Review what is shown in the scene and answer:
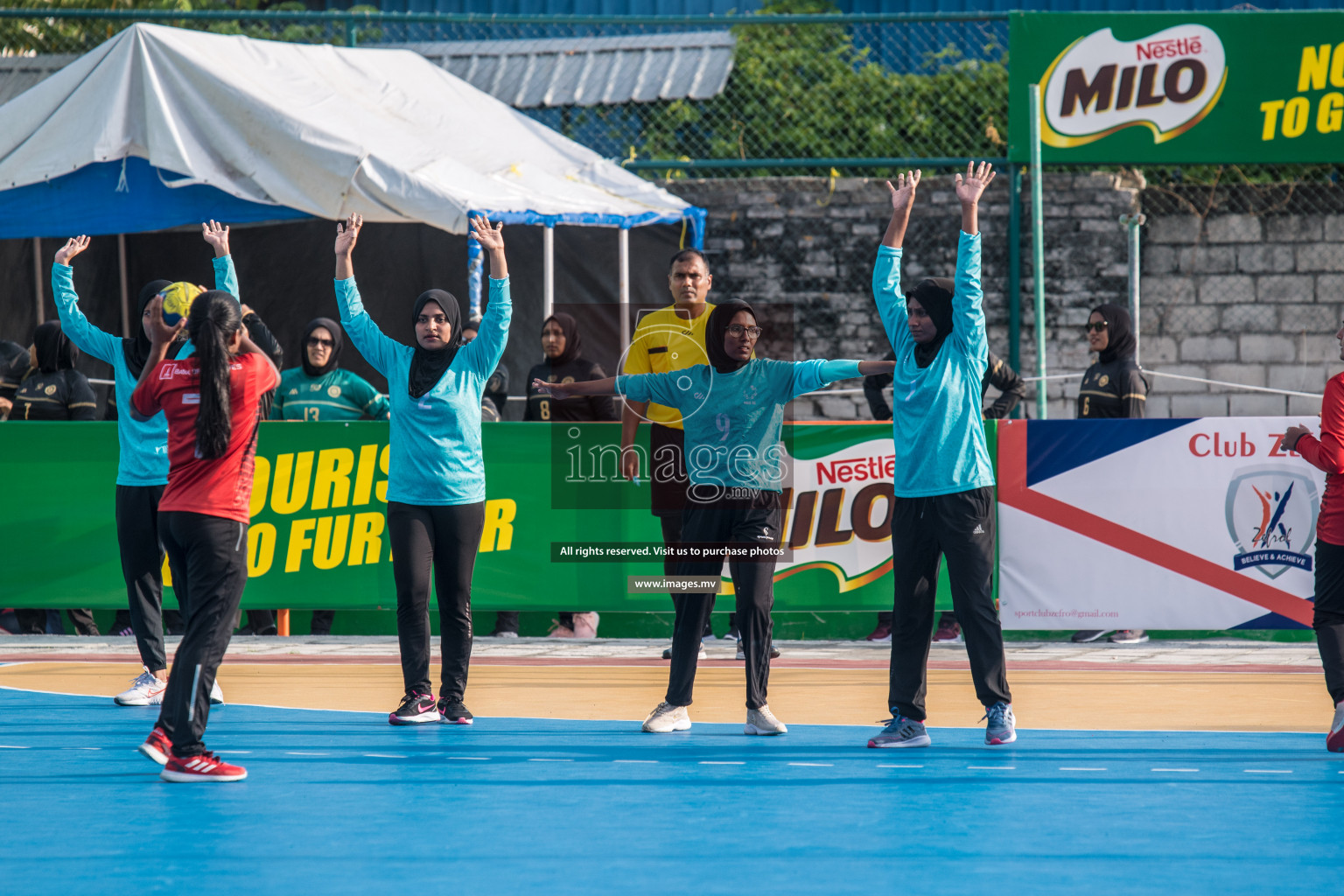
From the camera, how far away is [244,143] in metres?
12.4

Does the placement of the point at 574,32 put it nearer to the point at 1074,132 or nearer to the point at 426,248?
the point at 426,248

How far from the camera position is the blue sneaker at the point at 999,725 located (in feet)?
22.2

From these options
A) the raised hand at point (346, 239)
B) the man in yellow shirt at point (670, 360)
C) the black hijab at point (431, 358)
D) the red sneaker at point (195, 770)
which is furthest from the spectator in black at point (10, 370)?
the red sneaker at point (195, 770)

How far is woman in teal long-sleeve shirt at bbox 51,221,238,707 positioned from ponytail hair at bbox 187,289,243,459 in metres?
Answer: 1.44

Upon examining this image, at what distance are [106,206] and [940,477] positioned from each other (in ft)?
27.5

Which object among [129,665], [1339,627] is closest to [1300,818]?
[1339,627]

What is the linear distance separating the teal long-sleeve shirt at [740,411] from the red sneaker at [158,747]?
99.0 inches

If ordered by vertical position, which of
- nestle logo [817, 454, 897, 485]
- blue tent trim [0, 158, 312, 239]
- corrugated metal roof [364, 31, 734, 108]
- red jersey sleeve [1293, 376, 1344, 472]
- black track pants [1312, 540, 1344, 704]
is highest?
corrugated metal roof [364, 31, 734, 108]

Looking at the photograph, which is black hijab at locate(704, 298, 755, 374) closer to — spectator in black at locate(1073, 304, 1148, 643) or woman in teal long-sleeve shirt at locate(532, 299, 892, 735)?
woman in teal long-sleeve shirt at locate(532, 299, 892, 735)

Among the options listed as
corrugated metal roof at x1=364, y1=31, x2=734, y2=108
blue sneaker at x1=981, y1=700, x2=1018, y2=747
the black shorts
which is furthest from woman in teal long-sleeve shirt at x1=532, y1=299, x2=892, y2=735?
corrugated metal roof at x1=364, y1=31, x2=734, y2=108

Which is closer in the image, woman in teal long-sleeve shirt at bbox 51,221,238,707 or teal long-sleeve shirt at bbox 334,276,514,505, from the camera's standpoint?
teal long-sleeve shirt at bbox 334,276,514,505

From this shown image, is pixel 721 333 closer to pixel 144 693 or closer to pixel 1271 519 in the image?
pixel 144 693

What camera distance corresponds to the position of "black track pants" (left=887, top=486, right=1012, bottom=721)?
6598 millimetres

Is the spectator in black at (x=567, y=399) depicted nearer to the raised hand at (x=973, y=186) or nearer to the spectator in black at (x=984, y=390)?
the spectator in black at (x=984, y=390)
